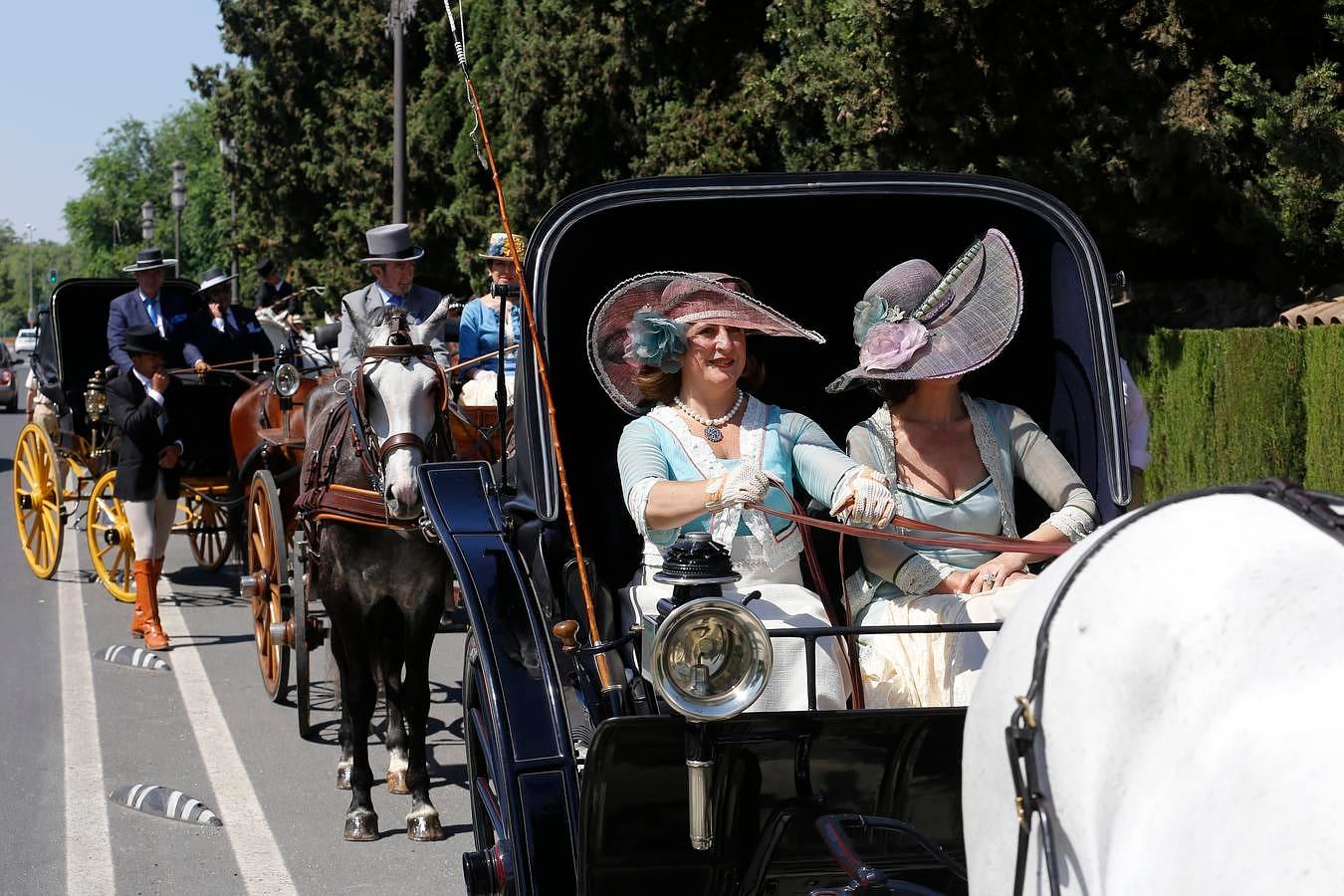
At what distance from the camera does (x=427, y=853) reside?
5629mm

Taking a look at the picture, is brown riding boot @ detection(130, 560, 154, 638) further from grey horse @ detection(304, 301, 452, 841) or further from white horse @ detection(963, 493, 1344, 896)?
white horse @ detection(963, 493, 1344, 896)

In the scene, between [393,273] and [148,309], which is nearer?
[393,273]

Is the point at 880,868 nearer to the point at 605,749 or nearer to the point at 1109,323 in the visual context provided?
the point at 605,749

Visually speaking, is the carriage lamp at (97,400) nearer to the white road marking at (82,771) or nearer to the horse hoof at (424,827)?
the white road marking at (82,771)

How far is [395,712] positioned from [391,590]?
20.4 inches

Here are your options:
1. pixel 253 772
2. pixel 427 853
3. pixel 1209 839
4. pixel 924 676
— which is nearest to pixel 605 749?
pixel 924 676

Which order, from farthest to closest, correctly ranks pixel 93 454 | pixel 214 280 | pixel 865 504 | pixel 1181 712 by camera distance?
pixel 214 280 < pixel 93 454 < pixel 865 504 < pixel 1181 712

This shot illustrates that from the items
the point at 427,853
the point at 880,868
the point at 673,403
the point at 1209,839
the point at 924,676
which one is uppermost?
the point at 673,403

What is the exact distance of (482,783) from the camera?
4473 millimetres

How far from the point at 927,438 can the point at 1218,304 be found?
9775mm

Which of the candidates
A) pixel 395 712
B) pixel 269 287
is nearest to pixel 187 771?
pixel 395 712

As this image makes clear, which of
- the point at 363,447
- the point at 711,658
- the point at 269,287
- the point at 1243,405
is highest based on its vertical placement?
the point at 269,287

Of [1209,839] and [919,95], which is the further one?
[919,95]

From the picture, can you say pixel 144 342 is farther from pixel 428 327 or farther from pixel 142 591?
pixel 428 327
